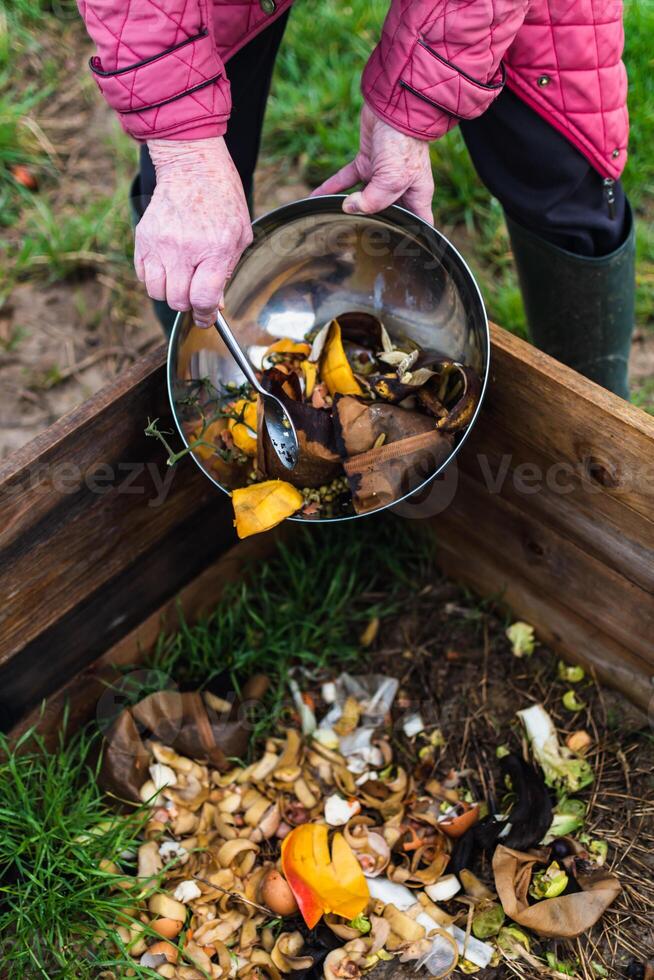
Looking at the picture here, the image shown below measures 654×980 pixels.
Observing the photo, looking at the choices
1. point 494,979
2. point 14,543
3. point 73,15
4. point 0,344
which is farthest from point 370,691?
point 73,15

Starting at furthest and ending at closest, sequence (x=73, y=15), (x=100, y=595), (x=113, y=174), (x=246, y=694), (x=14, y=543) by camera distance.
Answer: (x=73, y=15) < (x=113, y=174) < (x=246, y=694) < (x=100, y=595) < (x=14, y=543)

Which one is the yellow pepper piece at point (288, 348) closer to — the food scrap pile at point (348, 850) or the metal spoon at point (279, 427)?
the metal spoon at point (279, 427)

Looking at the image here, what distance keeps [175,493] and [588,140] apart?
1020 mm

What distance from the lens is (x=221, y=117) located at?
1.38m

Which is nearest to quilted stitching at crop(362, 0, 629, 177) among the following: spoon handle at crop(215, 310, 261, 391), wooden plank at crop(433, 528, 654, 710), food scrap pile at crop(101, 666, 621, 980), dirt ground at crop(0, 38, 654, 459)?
spoon handle at crop(215, 310, 261, 391)

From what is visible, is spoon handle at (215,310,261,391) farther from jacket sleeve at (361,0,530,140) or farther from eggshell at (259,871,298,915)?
eggshell at (259,871,298,915)

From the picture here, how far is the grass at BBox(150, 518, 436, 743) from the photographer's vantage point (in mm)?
2025

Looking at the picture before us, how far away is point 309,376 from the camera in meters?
1.65

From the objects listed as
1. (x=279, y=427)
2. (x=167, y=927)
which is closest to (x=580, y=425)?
(x=279, y=427)

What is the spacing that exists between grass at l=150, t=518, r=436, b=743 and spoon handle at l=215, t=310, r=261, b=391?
2.05 feet

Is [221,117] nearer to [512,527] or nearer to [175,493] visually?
[175,493]

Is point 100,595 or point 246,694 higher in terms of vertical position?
point 100,595

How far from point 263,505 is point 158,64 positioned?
675mm

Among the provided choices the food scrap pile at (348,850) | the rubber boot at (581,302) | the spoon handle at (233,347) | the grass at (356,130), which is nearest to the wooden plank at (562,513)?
the food scrap pile at (348,850)
